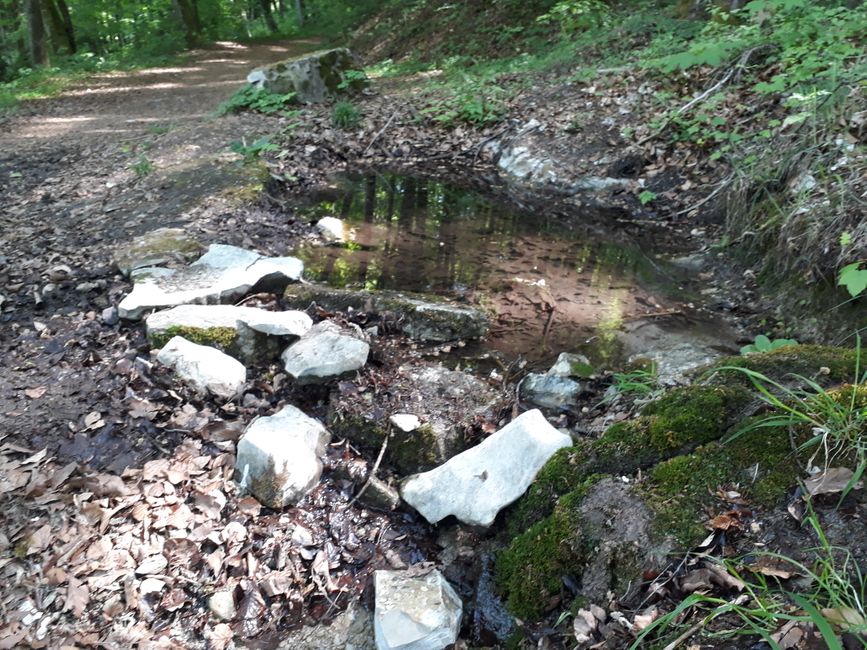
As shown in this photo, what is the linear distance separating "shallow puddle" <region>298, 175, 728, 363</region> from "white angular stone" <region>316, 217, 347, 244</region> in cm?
12

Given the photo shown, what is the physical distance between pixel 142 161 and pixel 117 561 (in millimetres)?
5920

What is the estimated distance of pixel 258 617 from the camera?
260cm

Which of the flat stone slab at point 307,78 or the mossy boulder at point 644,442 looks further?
the flat stone slab at point 307,78

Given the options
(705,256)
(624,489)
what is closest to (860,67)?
(705,256)

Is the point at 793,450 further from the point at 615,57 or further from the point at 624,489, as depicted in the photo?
the point at 615,57

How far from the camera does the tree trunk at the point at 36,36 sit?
1469cm

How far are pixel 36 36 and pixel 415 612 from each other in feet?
60.0

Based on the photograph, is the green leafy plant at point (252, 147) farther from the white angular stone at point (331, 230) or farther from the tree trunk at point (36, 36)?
the tree trunk at point (36, 36)

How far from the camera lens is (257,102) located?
10.4 metres

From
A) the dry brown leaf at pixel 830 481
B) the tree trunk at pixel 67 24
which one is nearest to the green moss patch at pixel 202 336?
the dry brown leaf at pixel 830 481

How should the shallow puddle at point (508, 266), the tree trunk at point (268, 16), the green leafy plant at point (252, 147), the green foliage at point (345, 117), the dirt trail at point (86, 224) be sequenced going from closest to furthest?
1. the dirt trail at point (86, 224)
2. the shallow puddle at point (508, 266)
3. the green leafy plant at point (252, 147)
4. the green foliage at point (345, 117)
5. the tree trunk at point (268, 16)

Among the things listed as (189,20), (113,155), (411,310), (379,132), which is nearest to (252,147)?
(113,155)

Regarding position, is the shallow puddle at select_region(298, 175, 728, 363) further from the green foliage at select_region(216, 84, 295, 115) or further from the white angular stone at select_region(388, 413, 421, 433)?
the green foliage at select_region(216, 84, 295, 115)

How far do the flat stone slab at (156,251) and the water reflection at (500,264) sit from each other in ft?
3.40
